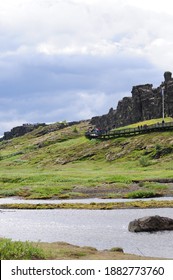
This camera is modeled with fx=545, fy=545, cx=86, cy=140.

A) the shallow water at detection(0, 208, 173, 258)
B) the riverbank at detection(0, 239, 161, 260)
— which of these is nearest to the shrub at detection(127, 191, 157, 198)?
the shallow water at detection(0, 208, 173, 258)

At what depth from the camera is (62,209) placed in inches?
3408

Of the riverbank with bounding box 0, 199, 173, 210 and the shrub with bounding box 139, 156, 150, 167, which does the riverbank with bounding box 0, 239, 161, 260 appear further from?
the shrub with bounding box 139, 156, 150, 167

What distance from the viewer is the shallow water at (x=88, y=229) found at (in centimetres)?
4962

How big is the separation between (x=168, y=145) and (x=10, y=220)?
98.8 metres

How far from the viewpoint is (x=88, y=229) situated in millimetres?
61969

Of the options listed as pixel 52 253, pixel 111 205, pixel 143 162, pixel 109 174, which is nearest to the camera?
pixel 52 253

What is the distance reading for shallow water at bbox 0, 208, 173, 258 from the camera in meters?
49.6

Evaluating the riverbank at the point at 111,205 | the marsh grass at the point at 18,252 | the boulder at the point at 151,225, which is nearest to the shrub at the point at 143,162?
the riverbank at the point at 111,205

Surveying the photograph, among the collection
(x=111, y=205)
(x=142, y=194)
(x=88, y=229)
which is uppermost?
(x=88, y=229)

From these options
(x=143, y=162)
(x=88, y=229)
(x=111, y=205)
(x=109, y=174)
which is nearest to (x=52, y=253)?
(x=88, y=229)

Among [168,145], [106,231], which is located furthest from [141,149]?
[106,231]

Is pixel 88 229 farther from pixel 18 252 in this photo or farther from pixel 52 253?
pixel 18 252

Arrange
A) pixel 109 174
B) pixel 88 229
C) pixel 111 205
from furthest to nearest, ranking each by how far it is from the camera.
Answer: pixel 109 174, pixel 111 205, pixel 88 229
